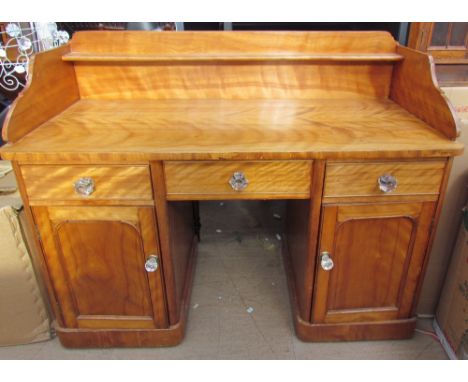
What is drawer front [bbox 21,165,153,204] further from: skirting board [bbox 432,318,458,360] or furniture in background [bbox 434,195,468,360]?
skirting board [bbox 432,318,458,360]

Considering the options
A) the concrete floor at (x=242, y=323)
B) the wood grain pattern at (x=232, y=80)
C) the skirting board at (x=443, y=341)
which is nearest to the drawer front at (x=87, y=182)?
the wood grain pattern at (x=232, y=80)

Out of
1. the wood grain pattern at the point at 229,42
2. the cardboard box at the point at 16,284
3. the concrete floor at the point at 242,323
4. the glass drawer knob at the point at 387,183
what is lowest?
the concrete floor at the point at 242,323

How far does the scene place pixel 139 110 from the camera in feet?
3.89

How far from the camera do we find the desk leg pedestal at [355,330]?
121 centimetres

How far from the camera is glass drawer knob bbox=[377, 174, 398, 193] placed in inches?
36.8

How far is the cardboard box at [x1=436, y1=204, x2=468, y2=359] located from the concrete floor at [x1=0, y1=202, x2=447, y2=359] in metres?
0.07

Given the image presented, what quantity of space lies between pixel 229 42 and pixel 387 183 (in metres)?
0.71

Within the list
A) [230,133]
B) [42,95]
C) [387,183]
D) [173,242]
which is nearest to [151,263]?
[173,242]

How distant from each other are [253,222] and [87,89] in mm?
1108

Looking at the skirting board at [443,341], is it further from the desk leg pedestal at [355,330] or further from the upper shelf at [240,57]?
the upper shelf at [240,57]

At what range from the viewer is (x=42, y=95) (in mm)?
1057

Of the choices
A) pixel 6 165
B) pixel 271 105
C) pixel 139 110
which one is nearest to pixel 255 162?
pixel 271 105

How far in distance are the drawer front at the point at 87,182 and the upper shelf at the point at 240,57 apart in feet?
1.57

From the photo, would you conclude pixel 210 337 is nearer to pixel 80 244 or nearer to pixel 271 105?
pixel 80 244
